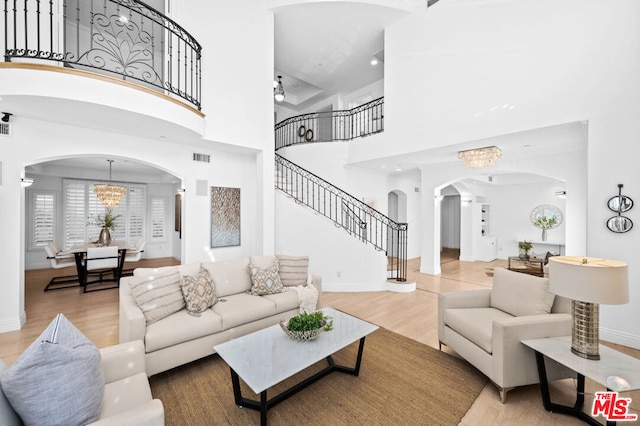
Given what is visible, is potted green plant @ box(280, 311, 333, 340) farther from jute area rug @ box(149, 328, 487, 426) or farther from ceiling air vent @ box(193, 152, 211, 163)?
ceiling air vent @ box(193, 152, 211, 163)

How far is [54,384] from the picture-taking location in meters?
1.35

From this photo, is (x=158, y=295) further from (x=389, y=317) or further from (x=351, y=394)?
(x=389, y=317)

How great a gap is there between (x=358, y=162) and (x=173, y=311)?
499 cm

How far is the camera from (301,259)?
433 cm

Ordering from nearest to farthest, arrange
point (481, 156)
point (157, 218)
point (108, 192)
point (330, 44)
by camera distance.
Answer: point (481, 156) < point (108, 192) < point (330, 44) < point (157, 218)

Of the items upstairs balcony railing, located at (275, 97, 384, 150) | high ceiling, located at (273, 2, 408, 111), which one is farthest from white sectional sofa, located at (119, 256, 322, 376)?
high ceiling, located at (273, 2, 408, 111)

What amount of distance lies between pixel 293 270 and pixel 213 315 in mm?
1398

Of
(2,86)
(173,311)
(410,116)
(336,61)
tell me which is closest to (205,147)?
(2,86)

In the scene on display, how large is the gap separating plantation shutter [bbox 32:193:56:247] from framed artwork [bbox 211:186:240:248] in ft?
19.1

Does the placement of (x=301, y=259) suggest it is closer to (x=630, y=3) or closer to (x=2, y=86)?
(x=2, y=86)

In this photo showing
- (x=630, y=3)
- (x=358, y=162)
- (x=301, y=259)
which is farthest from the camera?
(x=358, y=162)

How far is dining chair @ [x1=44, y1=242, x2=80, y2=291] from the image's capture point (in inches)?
217

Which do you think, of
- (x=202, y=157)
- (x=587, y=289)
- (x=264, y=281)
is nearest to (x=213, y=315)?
(x=264, y=281)

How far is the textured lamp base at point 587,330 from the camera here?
2074 mm
